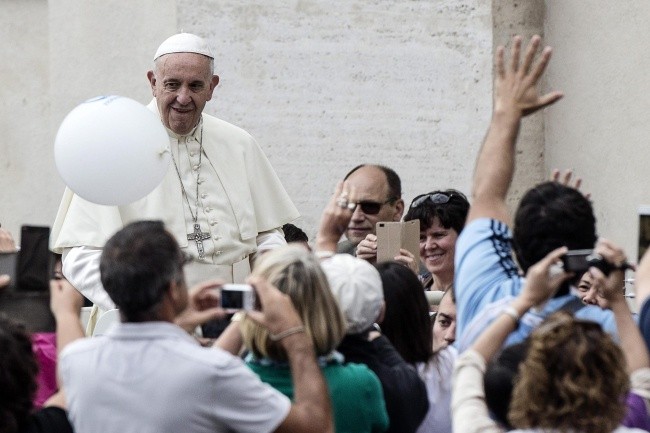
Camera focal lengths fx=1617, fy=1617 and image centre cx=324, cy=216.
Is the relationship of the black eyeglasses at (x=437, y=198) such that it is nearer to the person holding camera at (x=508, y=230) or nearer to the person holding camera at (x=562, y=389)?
the person holding camera at (x=508, y=230)

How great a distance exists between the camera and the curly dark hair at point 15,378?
12.3 feet

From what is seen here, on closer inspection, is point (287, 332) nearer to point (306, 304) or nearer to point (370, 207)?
point (306, 304)

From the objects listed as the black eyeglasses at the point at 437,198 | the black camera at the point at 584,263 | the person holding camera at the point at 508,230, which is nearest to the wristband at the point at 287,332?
the person holding camera at the point at 508,230

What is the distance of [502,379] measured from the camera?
3.67 metres

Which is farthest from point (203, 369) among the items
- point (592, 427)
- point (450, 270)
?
point (450, 270)

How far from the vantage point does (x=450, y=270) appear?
6.56 metres

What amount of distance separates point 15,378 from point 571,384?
1.28 m

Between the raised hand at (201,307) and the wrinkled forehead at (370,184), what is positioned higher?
the wrinkled forehead at (370,184)

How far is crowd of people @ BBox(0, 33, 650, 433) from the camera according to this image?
11.8ft

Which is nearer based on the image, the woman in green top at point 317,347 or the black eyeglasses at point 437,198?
the woman in green top at point 317,347

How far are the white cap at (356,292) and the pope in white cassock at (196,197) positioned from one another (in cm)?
227

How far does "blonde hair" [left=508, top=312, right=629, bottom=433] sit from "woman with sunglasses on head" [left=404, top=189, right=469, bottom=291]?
300cm

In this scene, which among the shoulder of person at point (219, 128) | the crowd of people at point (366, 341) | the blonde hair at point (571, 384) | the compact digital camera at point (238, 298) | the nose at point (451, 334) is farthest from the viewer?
the shoulder of person at point (219, 128)

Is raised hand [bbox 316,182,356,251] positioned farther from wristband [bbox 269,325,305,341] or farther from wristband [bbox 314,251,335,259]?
wristband [bbox 269,325,305,341]
